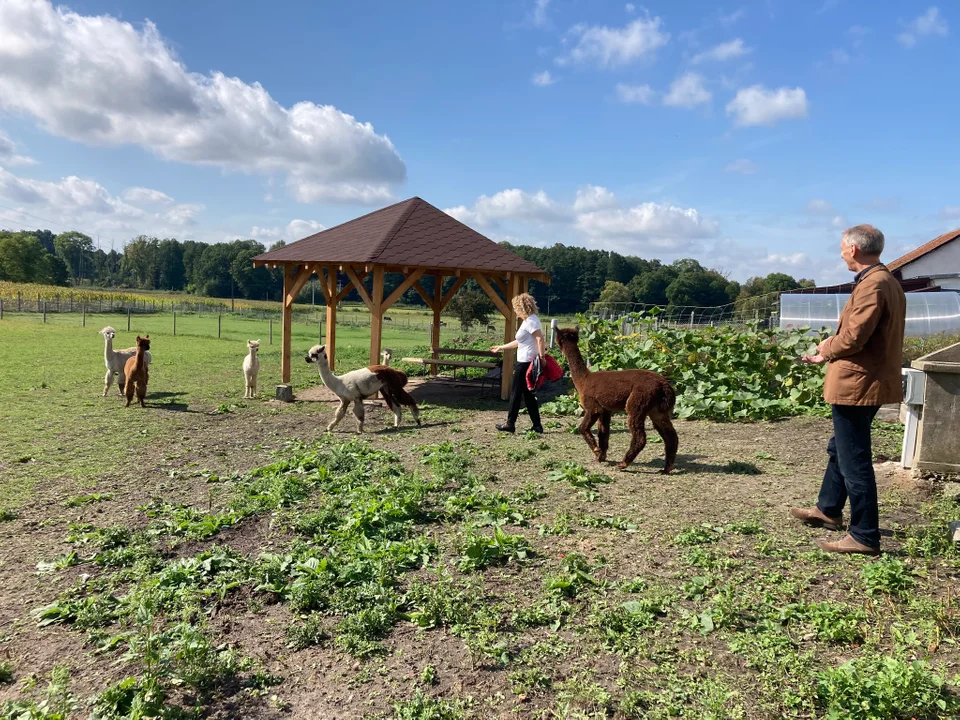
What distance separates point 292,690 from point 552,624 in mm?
1428

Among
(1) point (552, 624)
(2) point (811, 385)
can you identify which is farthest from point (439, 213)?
(1) point (552, 624)

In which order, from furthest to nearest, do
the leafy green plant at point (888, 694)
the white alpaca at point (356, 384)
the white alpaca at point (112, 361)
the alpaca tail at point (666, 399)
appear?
the white alpaca at point (112, 361)
the white alpaca at point (356, 384)
the alpaca tail at point (666, 399)
the leafy green plant at point (888, 694)

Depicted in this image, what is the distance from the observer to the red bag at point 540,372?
850 cm

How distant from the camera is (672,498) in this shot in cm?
567

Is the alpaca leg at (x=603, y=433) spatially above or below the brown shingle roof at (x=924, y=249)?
below

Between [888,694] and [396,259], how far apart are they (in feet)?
34.8

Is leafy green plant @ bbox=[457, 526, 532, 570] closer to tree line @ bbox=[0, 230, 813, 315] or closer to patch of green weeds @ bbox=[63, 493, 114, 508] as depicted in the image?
patch of green weeds @ bbox=[63, 493, 114, 508]

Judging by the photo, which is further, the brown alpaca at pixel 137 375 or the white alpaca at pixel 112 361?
the white alpaca at pixel 112 361

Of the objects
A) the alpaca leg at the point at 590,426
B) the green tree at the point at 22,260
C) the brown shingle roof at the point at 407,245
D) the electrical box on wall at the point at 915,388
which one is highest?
the green tree at the point at 22,260

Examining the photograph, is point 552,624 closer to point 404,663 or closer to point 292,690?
point 404,663

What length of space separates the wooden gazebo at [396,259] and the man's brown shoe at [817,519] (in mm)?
8209

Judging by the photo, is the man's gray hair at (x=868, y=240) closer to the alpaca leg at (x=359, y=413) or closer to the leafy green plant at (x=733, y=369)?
the leafy green plant at (x=733, y=369)

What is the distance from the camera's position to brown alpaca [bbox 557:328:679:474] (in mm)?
6438

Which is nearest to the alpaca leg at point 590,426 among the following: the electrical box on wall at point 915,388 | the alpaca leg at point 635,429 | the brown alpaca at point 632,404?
the brown alpaca at point 632,404
